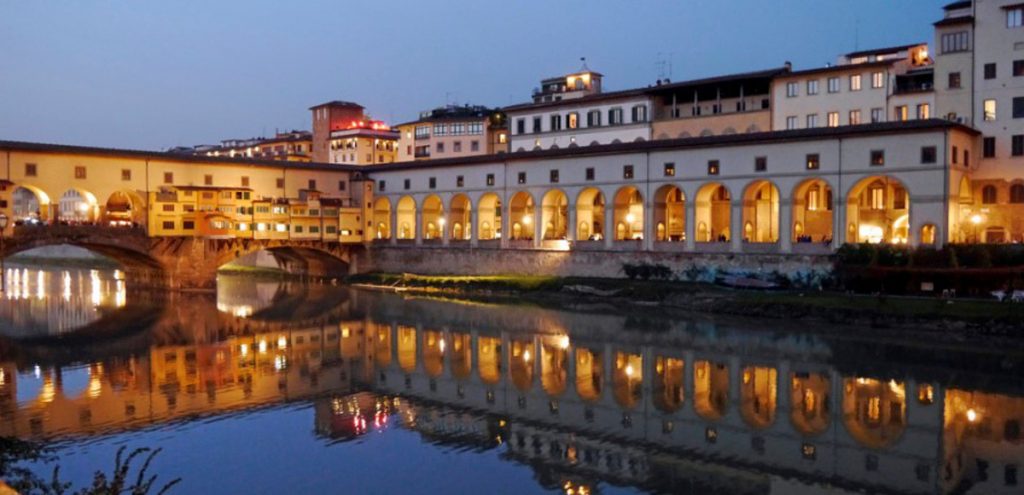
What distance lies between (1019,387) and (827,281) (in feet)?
52.3

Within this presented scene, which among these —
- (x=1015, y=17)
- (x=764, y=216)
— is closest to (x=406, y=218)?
(x=764, y=216)

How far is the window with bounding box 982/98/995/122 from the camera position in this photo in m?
42.1

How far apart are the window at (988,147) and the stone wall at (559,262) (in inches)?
407

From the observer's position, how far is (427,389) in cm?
2519

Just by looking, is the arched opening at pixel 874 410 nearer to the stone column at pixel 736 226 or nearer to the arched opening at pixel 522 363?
the arched opening at pixel 522 363

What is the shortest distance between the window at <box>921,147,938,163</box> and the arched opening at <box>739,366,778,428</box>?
56.8 ft

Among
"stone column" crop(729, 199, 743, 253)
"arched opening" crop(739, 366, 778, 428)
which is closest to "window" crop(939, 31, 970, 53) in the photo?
"stone column" crop(729, 199, 743, 253)

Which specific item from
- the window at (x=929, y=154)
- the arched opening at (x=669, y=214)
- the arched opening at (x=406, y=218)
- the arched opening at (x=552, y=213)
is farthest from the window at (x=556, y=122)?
the window at (x=929, y=154)

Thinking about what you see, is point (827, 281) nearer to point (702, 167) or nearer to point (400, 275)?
point (702, 167)

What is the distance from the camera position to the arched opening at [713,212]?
153 feet

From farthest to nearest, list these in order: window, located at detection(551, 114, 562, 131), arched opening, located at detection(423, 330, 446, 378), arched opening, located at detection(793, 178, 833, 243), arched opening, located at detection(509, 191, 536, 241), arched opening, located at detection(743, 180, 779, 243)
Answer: window, located at detection(551, 114, 562, 131) → arched opening, located at detection(509, 191, 536, 241) → arched opening, located at detection(743, 180, 779, 243) → arched opening, located at detection(793, 178, 833, 243) → arched opening, located at detection(423, 330, 446, 378)

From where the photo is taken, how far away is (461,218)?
61219mm

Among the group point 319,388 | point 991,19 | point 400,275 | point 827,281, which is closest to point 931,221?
point 827,281

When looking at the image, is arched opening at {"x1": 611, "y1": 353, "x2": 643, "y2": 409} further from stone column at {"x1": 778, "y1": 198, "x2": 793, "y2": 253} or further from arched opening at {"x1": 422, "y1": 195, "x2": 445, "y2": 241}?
arched opening at {"x1": 422, "y1": 195, "x2": 445, "y2": 241}
